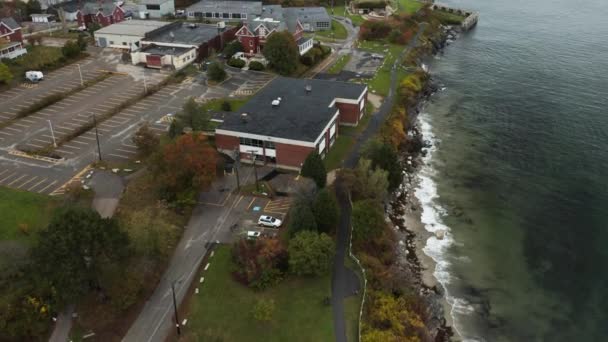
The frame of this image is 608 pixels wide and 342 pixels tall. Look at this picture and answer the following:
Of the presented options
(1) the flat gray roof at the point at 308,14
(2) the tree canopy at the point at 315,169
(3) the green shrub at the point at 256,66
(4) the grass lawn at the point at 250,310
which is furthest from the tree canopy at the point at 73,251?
(1) the flat gray roof at the point at 308,14

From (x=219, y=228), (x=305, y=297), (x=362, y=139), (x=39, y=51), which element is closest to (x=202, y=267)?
(x=219, y=228)

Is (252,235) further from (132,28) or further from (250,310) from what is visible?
(132,28)

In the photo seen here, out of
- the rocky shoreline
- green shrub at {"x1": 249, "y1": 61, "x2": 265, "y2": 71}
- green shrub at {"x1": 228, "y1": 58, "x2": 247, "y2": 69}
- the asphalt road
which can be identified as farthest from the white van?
the rocky shoreline

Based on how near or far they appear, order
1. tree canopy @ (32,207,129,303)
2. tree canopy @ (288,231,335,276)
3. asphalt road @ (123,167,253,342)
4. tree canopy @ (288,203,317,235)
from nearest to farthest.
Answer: tree canopy @ (32,207,129,303) → asphalt road @ (123,167,253,342) → tree canopy @ (288,231,335,276) → tree canopy @ (288,203,317,235)

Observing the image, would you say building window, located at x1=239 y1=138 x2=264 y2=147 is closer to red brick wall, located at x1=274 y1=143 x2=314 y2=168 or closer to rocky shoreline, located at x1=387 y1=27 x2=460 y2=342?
red brick wall, located at x1=274 y1=143 x2=314 y2=168

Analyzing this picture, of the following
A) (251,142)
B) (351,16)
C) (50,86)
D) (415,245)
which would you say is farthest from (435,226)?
(351,16)

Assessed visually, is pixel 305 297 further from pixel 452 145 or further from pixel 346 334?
pixel 452 145
